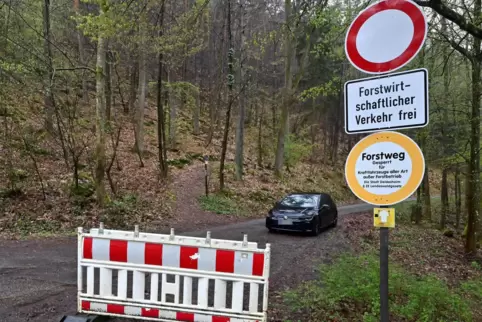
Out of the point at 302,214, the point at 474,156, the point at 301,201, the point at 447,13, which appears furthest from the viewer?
the point at 301,201

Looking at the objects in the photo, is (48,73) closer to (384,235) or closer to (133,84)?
(384,235)

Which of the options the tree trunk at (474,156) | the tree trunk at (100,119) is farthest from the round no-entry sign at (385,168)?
the tree trunk at (100,119)

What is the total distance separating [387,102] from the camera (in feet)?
9.04

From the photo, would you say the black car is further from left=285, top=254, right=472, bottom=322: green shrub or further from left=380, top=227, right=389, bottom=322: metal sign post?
left=380, top=227, right=389, bottom=322: metal sign post

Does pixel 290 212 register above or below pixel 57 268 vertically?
above

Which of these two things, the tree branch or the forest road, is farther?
the forest road

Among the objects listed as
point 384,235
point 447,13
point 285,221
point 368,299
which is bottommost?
point 368,299

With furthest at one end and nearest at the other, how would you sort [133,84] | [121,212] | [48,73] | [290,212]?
1. [133,84]
2. [121,212]
3. [290,212]
4. [48,73]

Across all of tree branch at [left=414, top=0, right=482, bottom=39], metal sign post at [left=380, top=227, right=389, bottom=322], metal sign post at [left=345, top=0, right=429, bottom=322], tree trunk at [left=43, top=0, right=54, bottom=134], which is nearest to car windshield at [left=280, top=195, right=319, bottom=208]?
tree branch at [left=414, top=0, right=482, bottom=39]

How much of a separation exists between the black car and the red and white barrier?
8006 millimetres

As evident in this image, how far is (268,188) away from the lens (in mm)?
22047

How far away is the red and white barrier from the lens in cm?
380

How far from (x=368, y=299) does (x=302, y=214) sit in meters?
6.29

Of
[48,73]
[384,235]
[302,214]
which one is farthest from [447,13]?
[48,73]
